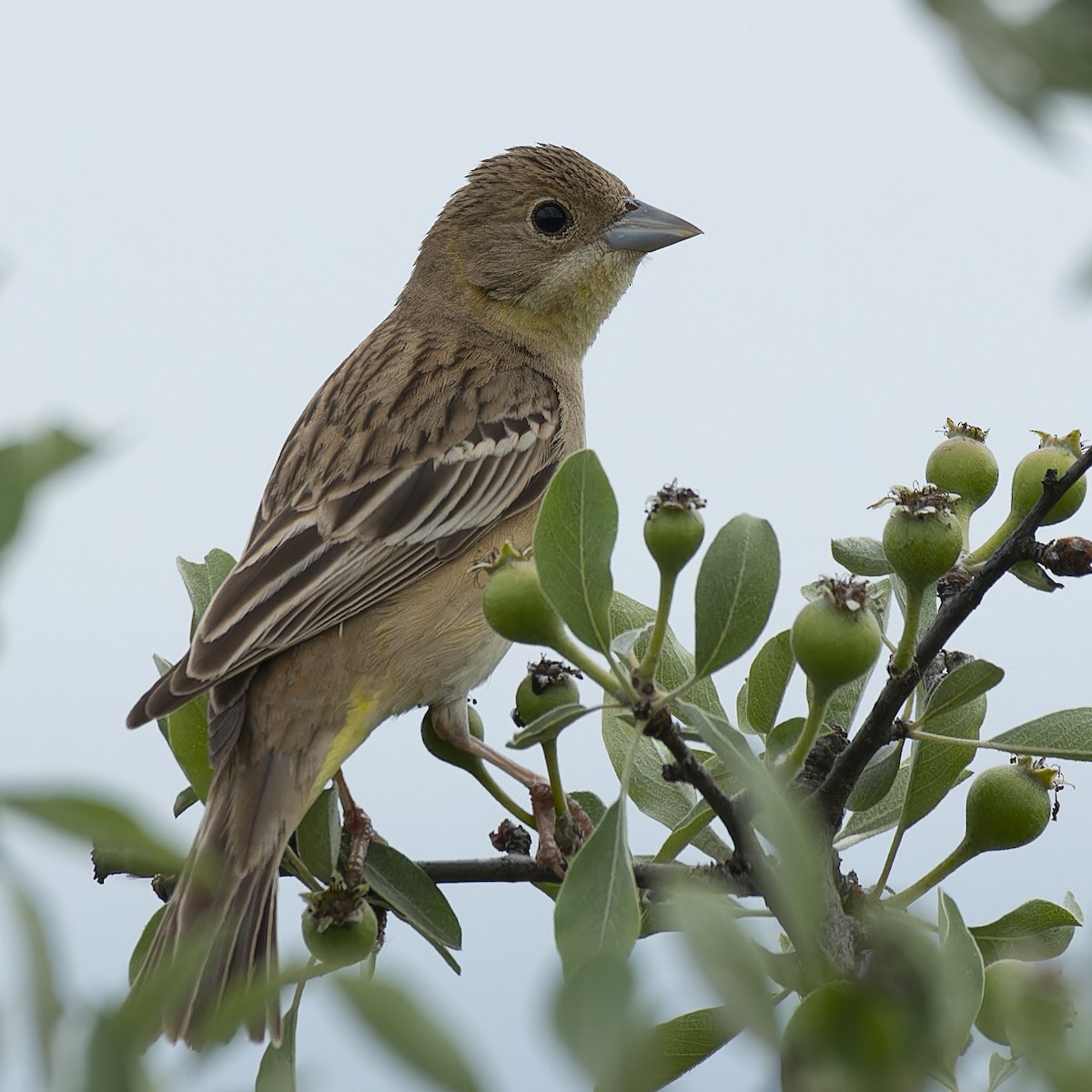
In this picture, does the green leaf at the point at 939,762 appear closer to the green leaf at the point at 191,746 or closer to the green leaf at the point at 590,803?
the green leaf at the point at 590,803

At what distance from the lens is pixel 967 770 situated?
263 cm

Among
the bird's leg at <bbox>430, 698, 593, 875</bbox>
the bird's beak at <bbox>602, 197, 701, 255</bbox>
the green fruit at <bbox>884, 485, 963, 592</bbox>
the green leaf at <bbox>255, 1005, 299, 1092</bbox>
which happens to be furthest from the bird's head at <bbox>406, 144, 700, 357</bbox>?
the green leaf at <bbox>255, 1005, 299, 1092</bbox>

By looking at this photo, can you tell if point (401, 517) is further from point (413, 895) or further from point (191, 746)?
point (413, 895)

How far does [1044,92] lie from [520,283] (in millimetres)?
5144

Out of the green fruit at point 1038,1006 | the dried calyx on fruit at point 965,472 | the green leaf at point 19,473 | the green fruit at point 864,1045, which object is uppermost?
the dried calyx on fruit at point 965,472

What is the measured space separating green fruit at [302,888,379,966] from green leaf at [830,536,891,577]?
1.05 m

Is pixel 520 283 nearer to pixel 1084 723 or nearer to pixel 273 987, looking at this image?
pixel 1084 723

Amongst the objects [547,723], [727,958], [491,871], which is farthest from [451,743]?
[727,958]

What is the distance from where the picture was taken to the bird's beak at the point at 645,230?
5.48 metres

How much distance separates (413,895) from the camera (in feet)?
8.98

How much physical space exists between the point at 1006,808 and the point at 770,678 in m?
0.46

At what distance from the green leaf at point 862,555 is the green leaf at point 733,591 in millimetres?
653

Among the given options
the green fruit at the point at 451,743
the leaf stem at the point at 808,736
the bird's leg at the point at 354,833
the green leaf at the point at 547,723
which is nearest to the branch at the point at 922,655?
the leaf stem at the point at 808,736

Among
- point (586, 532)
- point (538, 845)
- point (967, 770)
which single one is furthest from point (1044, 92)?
point (538, 845)
